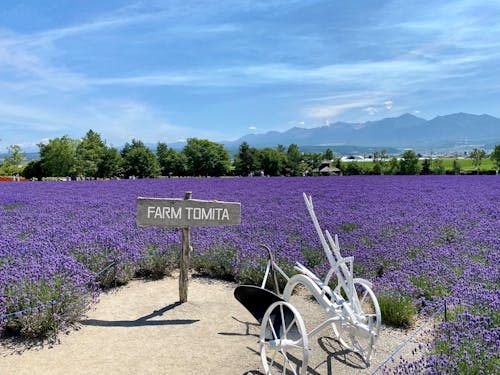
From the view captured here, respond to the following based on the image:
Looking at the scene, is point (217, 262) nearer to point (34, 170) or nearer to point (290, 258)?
point (290, 258)

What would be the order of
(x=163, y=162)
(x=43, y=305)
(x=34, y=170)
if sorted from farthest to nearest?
(x=163, y=162) < (x=34, y=170) < (x=43, y=305)

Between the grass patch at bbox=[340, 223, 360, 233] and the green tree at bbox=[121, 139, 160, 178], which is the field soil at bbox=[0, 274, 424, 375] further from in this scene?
the green tree at bbox=[121, 139, 160, 178]

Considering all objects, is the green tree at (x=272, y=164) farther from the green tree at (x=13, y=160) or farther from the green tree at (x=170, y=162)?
the green tree at (x=13, y=160)

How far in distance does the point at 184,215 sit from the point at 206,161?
4359 cm

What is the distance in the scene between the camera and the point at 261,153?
172 ft

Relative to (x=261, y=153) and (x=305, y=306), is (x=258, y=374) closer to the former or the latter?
(x=305, y=306)

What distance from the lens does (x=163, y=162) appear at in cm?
5319

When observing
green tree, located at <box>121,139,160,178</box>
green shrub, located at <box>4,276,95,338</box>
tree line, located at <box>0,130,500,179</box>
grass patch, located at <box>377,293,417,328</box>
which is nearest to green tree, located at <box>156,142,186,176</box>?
tree line, located at <box>0,130,500,179</box>

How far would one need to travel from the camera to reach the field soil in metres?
3.01

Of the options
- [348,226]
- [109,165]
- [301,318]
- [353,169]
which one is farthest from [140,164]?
[301,318]

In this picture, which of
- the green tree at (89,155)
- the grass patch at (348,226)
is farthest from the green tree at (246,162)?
the grass patch at (348,226)

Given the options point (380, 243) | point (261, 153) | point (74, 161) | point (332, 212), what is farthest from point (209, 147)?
point (380, 243)

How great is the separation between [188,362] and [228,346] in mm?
440

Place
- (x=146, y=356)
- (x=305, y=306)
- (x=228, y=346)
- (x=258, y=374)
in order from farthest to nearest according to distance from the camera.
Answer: (x=305, y=306)
(x=228, y=346)
(x=146, y=356)
(x=258, y=374)
